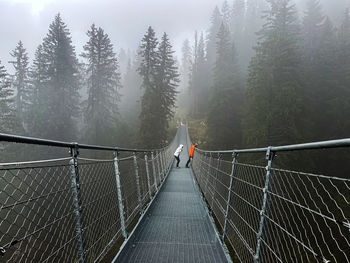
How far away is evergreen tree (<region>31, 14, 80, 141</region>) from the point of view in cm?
1850

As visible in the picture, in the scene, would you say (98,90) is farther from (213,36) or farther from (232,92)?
(213,36)

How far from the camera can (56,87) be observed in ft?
63.8

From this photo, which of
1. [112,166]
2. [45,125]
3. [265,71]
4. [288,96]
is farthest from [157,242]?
[45,125]

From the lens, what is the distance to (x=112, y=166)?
317 cm

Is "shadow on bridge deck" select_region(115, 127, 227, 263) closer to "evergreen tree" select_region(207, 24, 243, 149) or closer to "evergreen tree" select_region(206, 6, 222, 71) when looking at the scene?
"evergreen tree" select_region(207, 24, 243, 149)

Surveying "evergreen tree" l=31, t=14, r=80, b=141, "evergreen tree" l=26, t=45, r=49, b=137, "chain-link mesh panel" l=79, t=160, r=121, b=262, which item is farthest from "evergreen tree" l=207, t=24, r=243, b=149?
"chain-link mesh panel" l=79, t=160, r=121, b=262

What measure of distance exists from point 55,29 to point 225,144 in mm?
18292

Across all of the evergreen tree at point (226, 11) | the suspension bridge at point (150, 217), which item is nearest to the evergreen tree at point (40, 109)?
the suspension bridge at point (150, 217)

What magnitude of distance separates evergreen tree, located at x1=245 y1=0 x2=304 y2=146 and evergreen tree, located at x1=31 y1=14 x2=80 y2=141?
15.0 metres

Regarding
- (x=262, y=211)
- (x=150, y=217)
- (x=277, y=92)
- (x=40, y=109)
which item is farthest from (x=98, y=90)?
(x=262, y=211)

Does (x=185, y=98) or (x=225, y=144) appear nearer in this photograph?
(x=225, y=144)

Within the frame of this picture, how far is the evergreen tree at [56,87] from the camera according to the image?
18500 millimetres

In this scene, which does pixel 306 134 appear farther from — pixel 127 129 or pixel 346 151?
pixel 127 129

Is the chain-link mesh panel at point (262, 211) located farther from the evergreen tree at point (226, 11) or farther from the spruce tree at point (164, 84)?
the evergreen tree at point (226, 11)
